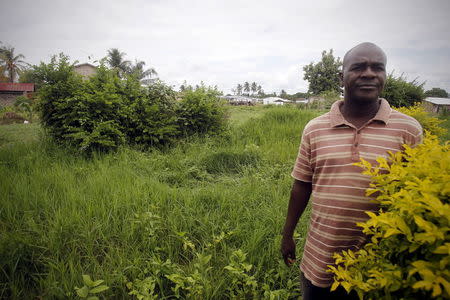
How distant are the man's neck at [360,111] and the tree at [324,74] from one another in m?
30.1

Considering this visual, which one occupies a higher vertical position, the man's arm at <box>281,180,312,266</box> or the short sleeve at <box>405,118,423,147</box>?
the short sleeve at <box>405,118,423,147</box>

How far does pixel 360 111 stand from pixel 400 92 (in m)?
11.1

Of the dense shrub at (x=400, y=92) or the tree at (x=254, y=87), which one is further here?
the tree at (x=254, y=87)

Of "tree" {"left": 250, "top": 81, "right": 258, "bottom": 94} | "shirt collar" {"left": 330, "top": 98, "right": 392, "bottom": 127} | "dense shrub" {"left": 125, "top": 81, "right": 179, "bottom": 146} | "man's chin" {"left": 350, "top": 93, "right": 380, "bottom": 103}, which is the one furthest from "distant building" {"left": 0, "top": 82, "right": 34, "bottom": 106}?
"tree" {"left": 250, "top": 81, "right": 258, "bottom": 94}

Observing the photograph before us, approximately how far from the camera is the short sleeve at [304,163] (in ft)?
5.24

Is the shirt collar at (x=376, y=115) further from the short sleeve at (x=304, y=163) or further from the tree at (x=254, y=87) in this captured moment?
the tree at (x=254, y=87)

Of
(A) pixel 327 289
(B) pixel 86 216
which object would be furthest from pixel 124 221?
(A) pixel 327 289

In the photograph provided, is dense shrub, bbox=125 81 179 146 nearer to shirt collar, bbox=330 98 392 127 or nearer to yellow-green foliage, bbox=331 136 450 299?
shirt collar, bbox=330 98 392 127

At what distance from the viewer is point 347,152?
4.62 feet

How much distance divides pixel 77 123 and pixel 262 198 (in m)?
5.10

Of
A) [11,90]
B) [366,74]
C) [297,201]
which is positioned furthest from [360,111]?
[11,90]

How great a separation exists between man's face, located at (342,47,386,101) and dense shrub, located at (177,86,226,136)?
5.52 metres

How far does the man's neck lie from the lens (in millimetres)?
1478

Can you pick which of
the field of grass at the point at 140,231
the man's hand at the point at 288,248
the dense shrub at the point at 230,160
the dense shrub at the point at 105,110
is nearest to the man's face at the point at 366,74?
the man's hand at the point at 288,248
